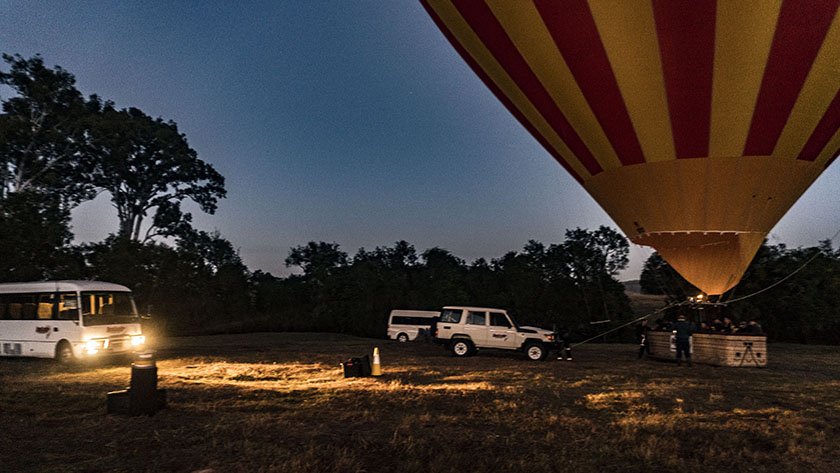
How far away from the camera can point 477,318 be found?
20.2m

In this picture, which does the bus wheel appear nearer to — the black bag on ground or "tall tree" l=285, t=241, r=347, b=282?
the black bag on ground

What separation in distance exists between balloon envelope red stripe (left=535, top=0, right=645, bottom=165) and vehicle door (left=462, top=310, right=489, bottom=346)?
9.35 metres

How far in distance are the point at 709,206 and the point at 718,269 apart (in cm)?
262

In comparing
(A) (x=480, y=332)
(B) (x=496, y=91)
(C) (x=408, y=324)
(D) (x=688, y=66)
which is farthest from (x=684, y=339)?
(C) (x=408, y=324)

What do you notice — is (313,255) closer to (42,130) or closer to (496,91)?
(42,130)

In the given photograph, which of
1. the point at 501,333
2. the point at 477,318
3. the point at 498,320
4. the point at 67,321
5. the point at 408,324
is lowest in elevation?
the point at 408,324

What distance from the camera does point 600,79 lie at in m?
11.0

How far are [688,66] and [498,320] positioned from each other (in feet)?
38.9

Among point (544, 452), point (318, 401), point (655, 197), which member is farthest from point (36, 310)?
point (655, 197)

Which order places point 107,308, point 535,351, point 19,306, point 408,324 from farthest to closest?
point 408,324
point 535,351
point 19,306
point 107,308

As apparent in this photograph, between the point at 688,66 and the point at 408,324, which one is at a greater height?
the point at 688,66

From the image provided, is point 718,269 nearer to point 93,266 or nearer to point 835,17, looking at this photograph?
point 835,17

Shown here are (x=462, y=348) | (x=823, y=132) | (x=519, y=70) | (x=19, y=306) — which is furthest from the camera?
(x=462, y=348)

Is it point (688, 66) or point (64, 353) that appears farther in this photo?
point (64, 353)
